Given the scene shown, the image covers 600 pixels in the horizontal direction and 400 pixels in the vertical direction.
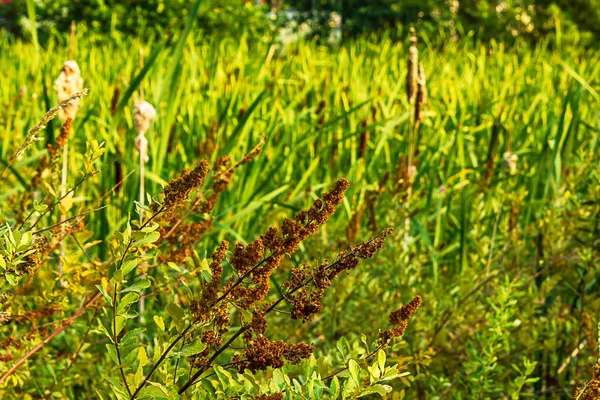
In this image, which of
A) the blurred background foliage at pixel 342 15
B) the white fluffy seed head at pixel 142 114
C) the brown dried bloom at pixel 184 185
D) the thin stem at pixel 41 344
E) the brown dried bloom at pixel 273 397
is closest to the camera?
the brown dried bloom at pixel 273 397

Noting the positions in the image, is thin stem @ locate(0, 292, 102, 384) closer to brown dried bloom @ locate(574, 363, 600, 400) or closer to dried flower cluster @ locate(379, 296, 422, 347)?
dried flower cluster @ locate(379, 296, 422, 347)

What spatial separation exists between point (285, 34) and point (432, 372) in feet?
32.2

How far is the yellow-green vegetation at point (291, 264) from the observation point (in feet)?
3.37

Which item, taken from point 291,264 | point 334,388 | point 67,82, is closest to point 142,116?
point 67,82

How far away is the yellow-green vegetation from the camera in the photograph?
40.5 inches

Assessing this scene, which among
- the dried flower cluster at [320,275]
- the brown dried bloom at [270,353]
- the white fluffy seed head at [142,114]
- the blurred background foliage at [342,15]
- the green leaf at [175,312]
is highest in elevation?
the dried flower cluster at [320,275]

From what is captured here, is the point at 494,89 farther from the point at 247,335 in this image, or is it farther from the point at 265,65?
the point at 247,335

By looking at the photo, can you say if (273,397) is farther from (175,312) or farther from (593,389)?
(593,389)

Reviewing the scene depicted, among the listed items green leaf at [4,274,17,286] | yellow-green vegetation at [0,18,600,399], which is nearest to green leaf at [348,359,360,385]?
yellow-green vegetation at [0,18,600,399]

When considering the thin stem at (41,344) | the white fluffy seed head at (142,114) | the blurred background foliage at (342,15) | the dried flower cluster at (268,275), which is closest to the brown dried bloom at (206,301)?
the dried flower cluster at (268,275)

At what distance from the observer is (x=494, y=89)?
4.34 metres

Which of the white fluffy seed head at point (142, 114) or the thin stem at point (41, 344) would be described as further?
the white fluffy seed head at point (142, 114)

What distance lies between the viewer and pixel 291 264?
2.20 metres

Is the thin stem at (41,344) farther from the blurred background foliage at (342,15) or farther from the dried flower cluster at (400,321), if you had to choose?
the blurred background foliage at (342,15)
